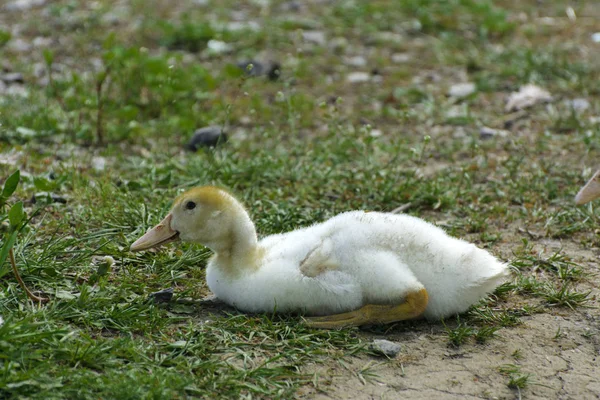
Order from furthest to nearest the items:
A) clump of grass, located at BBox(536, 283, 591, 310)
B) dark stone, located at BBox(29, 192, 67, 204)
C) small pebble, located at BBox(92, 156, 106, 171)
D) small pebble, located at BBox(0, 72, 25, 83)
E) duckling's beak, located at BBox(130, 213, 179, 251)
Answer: small pebble, located at BBox(0, 72, 25, 83), small pebble, located at BBox(92, 156, 106, 171), dark stone, located at BBox(29, 192, 67, 204), clump of grass, located at BBox(536, 283, 591, 310), duckling's beak, located at BBox(130, 213, 179, 251)

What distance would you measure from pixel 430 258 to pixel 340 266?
511 millimetres

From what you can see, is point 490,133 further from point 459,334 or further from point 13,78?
point 13,78

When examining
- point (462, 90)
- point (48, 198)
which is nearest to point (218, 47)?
point (462, 90)

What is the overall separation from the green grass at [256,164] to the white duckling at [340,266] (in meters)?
0.15

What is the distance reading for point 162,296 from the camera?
4832 millimetres

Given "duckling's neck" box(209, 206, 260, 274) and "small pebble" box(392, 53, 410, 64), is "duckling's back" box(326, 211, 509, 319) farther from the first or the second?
"small pebble" box(392, 53, 410, 64)

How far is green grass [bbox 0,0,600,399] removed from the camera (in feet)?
14.0

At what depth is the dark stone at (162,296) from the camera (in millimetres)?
4820

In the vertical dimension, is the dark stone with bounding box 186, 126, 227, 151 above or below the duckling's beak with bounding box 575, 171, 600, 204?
below

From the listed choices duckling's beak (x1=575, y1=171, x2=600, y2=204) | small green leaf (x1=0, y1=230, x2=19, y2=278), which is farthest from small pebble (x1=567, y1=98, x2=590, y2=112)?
small green leaf (x1=0, y1=230, x2=19, y2=278)

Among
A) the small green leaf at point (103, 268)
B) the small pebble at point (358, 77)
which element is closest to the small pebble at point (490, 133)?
the small pebble at point (358, 77)

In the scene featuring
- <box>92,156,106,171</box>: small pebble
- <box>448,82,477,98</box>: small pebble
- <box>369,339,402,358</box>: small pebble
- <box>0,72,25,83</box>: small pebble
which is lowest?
<box>448,82,477,98</box>: small pebble

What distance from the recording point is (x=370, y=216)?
4848 millimetres

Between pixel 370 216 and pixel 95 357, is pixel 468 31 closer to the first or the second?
pixel 370 216
